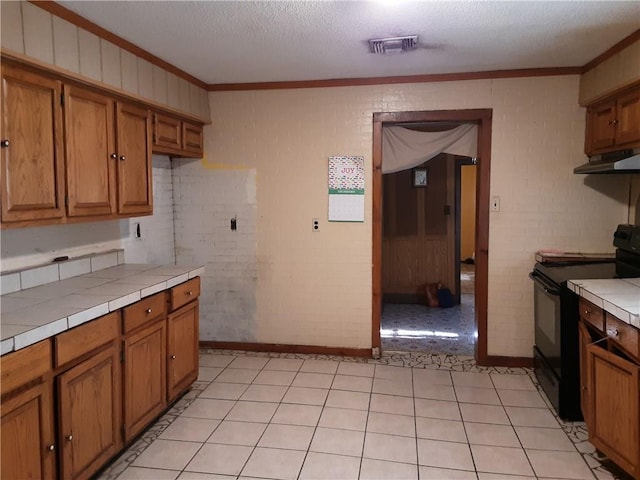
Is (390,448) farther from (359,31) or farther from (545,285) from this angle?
(359,31)

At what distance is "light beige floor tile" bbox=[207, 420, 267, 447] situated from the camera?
104 inches

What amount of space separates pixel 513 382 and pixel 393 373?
878 mm

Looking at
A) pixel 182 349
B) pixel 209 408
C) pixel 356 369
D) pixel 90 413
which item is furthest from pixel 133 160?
pixel 356 369

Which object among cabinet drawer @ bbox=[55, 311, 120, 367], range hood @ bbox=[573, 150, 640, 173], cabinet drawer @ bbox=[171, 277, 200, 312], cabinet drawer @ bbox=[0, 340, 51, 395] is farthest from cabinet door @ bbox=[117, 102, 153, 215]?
range hood @ bbox=[573, 150, 640, 173]

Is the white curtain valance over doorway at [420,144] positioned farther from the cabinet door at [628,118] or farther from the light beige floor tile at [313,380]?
the light beige floor tile at [313,380]

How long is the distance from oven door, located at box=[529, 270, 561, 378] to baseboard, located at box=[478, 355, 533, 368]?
0.27 meters

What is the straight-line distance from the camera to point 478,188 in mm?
3725

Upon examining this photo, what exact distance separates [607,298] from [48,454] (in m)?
2.63

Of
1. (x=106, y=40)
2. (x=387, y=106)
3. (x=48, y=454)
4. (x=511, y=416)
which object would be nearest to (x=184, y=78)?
(x=106, y=40)

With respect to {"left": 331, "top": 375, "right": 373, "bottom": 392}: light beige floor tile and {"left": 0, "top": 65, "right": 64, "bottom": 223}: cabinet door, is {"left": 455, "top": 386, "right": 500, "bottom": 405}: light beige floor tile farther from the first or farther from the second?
{"left": 0, "top": 65, "right": 64, "bottom": 223}: cabinet door

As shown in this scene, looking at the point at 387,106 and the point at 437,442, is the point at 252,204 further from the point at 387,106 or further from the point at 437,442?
the point at 437,442

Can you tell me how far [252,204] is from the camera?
4020 mm

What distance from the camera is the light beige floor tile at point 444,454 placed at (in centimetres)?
241

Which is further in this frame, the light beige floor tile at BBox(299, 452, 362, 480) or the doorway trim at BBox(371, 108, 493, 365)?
the doorway trim at BBox(371, 108, 493, 365)
